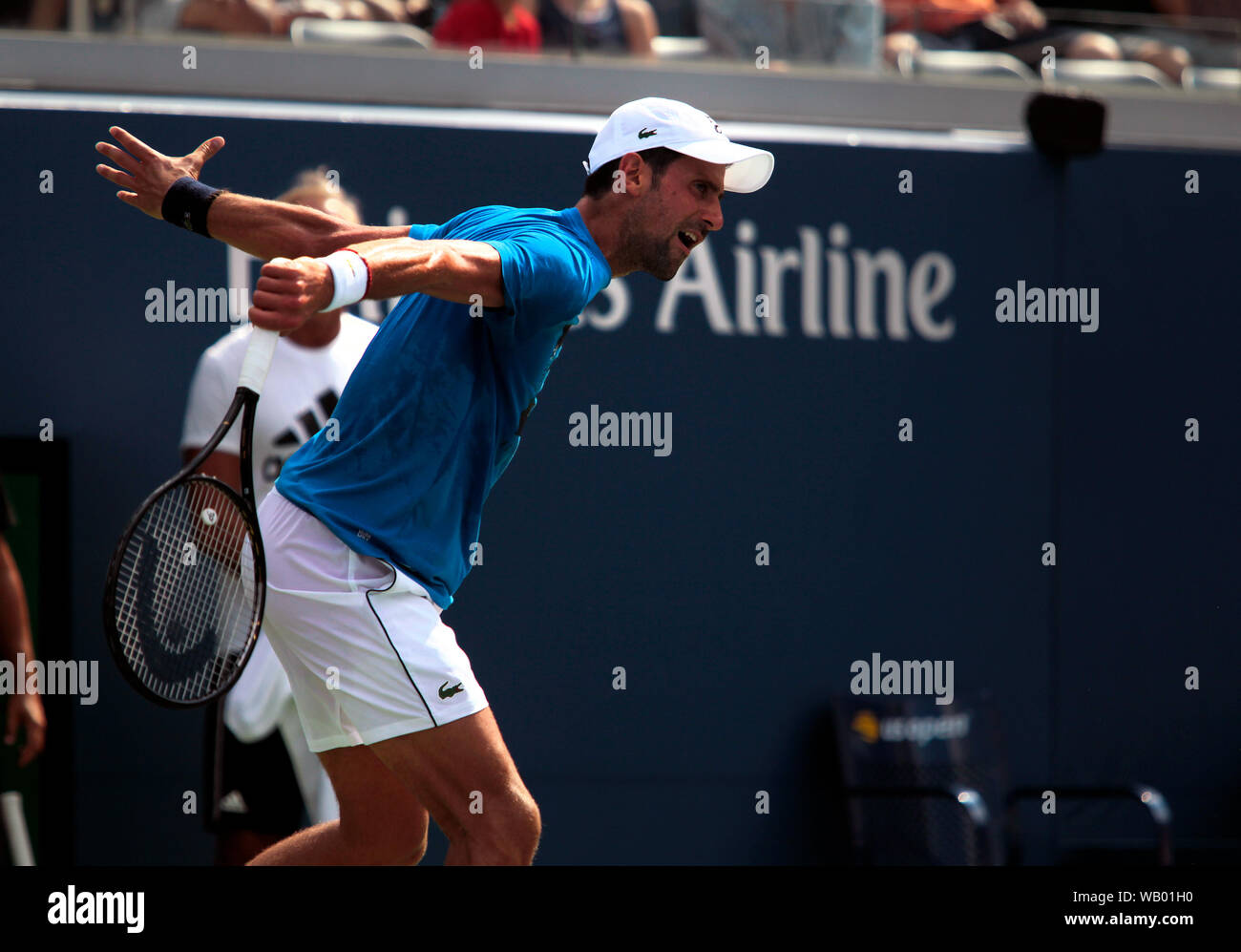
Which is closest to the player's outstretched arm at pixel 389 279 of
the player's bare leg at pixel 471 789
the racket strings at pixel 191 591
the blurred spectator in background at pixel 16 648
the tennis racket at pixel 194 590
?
the tennis racket at pixel 194 590

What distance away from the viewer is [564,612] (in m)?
5.07

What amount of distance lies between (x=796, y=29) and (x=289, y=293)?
11.7ft

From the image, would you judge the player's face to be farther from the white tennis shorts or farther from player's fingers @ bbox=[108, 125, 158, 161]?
player's fingers @ bbox=[108, 125, 158, 161]

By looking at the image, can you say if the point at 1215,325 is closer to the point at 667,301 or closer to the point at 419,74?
the point at 667,301

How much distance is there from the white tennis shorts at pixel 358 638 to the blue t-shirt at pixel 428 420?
4cm

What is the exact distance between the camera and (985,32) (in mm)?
5828

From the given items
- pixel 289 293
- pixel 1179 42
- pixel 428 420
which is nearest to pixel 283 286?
pixel 289 293

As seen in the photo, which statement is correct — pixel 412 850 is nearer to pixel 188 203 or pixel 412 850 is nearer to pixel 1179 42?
pixel 188 203

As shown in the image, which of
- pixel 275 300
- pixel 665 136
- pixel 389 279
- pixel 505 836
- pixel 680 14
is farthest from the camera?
pixel 680 14

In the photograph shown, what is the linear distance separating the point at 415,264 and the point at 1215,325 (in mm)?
4117

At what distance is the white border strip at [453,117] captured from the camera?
15.8ft

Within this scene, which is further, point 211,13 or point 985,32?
point 985,32
